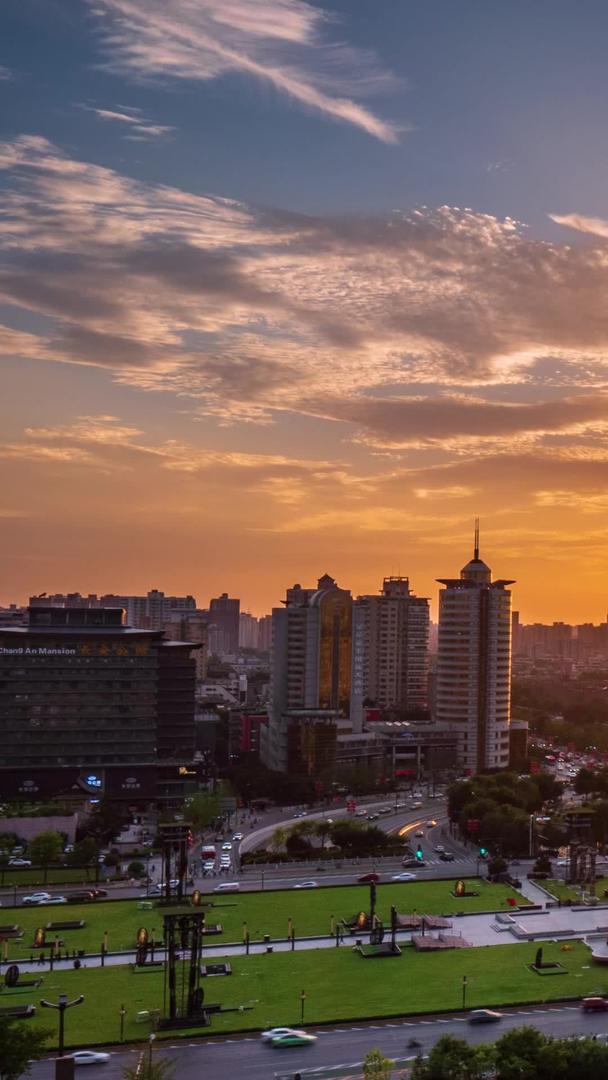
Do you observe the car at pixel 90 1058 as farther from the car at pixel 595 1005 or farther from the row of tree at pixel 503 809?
the row of tree at pixel 503 809

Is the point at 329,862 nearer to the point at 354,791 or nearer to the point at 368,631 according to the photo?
the point at 354,791

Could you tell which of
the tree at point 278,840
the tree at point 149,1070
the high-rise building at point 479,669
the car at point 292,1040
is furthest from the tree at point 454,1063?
the high-rise building at point 479,669

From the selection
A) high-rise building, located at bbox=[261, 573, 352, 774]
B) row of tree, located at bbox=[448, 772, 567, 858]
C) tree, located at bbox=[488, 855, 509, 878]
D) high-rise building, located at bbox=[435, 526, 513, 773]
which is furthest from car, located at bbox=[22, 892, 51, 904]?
high-rise building, located at bbox=[435, 526, 513, 773]

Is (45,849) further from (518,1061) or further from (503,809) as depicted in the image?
(518,1061)

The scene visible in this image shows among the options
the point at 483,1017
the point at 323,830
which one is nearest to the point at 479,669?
the point at 323,830

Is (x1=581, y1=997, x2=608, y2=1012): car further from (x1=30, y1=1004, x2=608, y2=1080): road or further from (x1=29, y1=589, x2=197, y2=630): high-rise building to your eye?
(x1=29, y1=589, x2=197, y2=630): high-rise building

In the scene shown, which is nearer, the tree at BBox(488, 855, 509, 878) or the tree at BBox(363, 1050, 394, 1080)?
the tree at BBox(363, 1050, 394, 1080)
